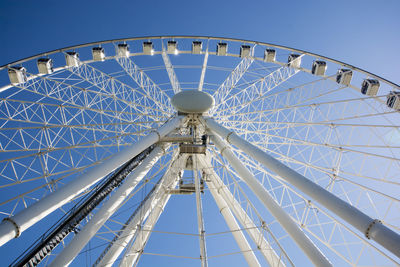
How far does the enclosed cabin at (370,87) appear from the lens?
15.3m

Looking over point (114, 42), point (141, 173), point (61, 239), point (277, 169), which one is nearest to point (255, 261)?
point (277, 169)

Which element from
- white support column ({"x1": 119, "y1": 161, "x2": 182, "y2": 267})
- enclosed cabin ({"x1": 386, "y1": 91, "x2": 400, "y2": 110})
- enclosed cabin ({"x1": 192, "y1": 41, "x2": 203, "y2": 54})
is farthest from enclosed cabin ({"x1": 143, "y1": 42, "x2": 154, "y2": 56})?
enclosed cabin ({"x1": 386, "y1": 91, "x2": 400, "y2": 110})

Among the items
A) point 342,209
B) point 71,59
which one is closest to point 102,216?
point 342,209

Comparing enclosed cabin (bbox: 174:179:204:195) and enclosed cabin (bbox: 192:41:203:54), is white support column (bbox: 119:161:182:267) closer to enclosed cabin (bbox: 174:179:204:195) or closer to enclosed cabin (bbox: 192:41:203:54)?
enclosed cabin (bbox: 174:179:204:195)

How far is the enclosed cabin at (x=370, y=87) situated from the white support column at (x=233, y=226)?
1135 cm

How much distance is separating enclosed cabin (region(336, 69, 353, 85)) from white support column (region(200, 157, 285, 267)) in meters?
10.6


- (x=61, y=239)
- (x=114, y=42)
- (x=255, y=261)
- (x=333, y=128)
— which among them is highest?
(x=114, y=42)

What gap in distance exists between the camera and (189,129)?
680 inches

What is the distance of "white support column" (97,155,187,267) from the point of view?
12.5 metres

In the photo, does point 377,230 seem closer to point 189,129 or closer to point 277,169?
point 277,169

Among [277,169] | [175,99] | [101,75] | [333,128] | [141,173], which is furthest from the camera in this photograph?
[101,75]

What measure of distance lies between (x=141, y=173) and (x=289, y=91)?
432 inches

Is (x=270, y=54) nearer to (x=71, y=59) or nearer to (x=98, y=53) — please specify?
(x=98, y=53)

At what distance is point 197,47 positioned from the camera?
67.5ft
